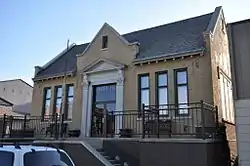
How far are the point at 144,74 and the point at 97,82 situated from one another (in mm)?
2973

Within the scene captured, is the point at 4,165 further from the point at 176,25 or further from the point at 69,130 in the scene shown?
the point at 176,25

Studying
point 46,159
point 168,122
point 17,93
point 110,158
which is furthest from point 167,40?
point 17,93

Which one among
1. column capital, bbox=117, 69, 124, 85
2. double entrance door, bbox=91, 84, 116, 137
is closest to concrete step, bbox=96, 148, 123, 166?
double entrance door, bbox=91, 84, 116, 137

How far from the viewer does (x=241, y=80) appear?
9.52m

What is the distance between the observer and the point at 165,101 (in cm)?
1393

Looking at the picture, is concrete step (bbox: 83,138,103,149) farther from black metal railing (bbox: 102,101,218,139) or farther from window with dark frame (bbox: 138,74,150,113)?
window with dark frame (bbox: 138,74,150,113)

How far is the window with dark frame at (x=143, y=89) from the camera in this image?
14555mm

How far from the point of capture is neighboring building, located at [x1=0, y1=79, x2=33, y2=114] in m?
41.3

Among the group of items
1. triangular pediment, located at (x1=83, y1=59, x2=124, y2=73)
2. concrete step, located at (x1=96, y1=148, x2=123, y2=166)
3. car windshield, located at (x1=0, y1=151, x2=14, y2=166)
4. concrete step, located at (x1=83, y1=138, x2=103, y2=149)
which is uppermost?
triangular pediment, located at (x1=83, y1=59, x2=124, y2=73)

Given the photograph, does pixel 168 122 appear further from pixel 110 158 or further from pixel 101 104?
pixel 101 104

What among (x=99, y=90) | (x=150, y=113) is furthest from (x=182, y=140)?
(x=99, y=90)

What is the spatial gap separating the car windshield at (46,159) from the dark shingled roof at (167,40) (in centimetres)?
917

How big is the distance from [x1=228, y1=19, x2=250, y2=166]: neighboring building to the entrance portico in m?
6.74

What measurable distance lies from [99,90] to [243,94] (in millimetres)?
8886
